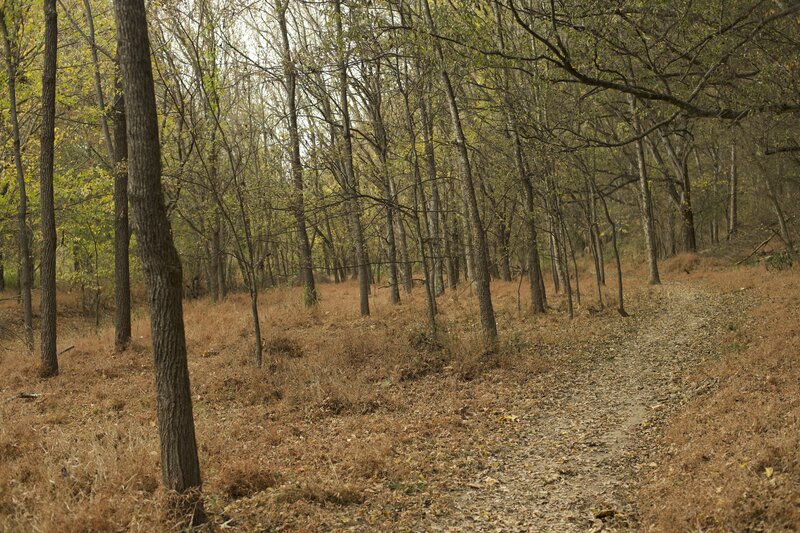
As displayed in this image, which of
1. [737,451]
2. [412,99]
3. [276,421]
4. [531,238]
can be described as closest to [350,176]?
[412,99]

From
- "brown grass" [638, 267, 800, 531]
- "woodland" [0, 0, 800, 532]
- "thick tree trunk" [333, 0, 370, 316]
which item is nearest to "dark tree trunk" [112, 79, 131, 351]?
"woodland" [0, 0, 800, 532]

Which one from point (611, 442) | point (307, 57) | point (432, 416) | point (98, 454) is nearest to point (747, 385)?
point (611, 442)

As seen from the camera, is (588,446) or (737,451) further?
(588,446)

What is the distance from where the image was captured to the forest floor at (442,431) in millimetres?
5102

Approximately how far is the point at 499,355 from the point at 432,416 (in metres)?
3.32

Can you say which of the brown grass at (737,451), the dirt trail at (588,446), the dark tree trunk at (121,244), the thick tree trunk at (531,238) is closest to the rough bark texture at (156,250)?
the dirt trail at (588,446)

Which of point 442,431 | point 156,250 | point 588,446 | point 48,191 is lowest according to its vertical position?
point 588,446

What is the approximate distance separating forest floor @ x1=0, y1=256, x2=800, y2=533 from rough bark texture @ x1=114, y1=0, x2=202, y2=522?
1.50 feet

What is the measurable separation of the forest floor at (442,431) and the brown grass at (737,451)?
0.07ft

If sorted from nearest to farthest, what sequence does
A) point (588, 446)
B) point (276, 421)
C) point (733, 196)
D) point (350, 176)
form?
Result: point (588, 446) < point (276, 421) < point (350, 176) < point (733, 196)

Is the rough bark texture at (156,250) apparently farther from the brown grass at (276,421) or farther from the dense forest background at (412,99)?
the dense forest background at (412,99)

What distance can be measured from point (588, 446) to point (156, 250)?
17.5 feet

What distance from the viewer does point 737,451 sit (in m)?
5.48

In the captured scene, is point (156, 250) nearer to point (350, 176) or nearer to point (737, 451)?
point (737, 451)
